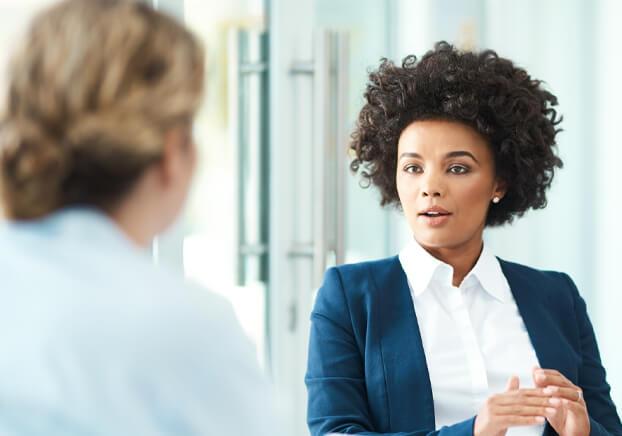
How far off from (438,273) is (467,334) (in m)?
0.15

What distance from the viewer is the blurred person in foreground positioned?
32.8 inches

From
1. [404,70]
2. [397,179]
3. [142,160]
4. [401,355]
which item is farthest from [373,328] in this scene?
[142,160]

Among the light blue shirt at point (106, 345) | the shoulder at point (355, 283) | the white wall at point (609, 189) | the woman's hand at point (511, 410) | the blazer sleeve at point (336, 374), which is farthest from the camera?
the white wall at point (609, 189)

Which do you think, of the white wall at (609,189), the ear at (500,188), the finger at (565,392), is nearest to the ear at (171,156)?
the finger at (565,392)

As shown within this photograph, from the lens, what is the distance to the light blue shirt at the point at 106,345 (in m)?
0.83

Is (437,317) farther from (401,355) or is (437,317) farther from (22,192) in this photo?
(22,192)

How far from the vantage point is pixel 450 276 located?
186cm

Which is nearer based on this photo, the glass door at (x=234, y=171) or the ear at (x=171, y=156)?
the ear at (x=171, y=156)

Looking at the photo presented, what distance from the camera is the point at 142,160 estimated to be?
928 mm

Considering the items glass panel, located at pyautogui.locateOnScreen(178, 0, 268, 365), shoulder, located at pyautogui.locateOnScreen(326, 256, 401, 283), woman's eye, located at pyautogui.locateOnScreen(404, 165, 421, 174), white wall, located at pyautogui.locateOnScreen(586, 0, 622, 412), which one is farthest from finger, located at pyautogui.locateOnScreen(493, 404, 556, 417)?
white wall, located at pyautogui.locateOnScreen(586, 0, 622, 412)

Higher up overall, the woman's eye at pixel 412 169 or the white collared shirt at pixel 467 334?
the woman's eye at pixel 412 169

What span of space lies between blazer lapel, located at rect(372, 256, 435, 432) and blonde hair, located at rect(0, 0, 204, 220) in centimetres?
95

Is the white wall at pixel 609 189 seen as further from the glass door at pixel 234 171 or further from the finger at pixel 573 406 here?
the finger at pixel 573 406

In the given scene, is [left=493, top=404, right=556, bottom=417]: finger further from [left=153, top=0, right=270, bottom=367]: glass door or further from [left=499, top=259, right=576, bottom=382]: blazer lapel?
[left=153, top=0, right=270, bottom=367]: glass door
